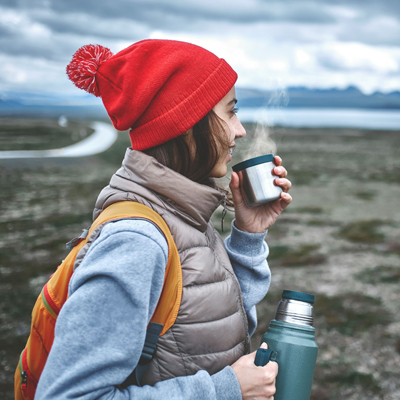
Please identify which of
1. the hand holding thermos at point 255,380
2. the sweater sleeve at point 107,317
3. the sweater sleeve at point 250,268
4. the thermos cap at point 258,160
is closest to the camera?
the sweater sleeve at point 107,317

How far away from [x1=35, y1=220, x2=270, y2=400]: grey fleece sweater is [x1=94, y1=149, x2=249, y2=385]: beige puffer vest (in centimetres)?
11

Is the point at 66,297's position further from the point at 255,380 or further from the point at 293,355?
the point at 293,355

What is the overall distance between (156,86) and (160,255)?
0.64 metres

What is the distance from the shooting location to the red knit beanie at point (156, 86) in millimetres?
1475

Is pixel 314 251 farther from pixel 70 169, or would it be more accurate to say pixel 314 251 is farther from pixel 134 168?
pixel 70 169

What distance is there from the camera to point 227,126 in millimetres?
1587

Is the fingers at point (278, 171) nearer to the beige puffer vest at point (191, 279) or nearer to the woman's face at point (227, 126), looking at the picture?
the woman's face at point (227, 126)

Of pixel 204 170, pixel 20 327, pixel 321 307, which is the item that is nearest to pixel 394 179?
pixel 321 307

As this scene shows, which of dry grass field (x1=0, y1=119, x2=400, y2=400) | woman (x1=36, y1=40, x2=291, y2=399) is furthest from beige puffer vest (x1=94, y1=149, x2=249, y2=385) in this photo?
dry grass field (x1=0, y1=119, x2=400, y2=400)

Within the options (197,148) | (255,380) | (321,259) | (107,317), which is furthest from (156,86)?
(321,259)

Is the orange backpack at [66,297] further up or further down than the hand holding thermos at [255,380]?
further up

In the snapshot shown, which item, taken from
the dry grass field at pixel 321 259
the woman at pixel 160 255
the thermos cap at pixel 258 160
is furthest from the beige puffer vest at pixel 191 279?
the dry grass field at pixel 321 259

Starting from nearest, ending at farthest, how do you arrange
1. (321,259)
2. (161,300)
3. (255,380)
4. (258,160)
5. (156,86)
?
(161,300) → (255,380) → (156,86) → (258,160) → (321,259)

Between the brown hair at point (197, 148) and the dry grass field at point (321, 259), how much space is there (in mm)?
699
